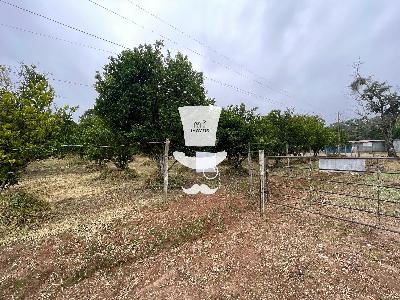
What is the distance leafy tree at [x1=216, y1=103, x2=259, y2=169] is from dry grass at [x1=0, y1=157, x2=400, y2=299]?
708cm

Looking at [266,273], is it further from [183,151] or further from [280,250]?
[183,151]

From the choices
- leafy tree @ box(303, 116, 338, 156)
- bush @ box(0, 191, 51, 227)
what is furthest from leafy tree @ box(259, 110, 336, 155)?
bush @ box(0, 191, 51, 227)

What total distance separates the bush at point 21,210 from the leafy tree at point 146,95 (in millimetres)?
4362

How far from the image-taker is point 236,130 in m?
16.3

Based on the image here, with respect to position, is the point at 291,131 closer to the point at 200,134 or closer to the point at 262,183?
the point at 200,134

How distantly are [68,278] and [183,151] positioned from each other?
344 inches

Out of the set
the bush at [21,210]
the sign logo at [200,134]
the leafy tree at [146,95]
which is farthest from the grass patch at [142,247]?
the leafy tree at [146,95]

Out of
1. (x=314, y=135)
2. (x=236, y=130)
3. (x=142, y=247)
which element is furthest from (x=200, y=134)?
(x=314, y=135)

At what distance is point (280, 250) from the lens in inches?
240

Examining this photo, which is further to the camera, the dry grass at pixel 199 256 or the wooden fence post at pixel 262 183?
the wooden fence post at pixel 262 183

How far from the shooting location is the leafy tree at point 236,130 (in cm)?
1595

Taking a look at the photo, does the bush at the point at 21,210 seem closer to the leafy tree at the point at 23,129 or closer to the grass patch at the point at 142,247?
the leafy tree at the point at 23,129

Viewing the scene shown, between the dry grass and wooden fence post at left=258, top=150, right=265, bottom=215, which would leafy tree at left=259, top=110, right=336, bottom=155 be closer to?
wooden fence post at left=258, top=150, right=265, bottom=215

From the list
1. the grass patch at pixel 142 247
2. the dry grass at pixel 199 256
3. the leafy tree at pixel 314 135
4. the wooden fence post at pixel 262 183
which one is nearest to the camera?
the dry grass at pixel 199 256
